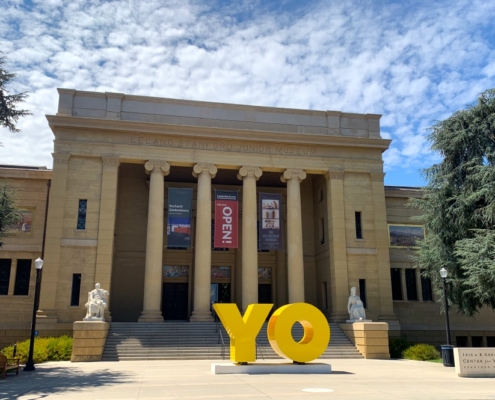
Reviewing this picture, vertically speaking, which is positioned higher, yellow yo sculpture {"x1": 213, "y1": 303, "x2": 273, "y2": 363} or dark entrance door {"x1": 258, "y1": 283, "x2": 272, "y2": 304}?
dark entrance door {"x1": 258, "y1": 283, "x2": 272, "y2": 304}

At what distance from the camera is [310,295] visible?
1497 inches

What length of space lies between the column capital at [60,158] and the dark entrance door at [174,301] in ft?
40.7

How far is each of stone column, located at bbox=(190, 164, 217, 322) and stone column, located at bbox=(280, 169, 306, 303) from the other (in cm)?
567

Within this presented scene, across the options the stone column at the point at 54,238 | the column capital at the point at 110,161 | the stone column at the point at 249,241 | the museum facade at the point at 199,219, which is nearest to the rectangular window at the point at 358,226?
the museum facade at the point at 199,219

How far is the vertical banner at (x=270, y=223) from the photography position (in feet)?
107

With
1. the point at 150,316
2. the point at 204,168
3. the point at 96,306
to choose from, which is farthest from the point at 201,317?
the point at 204,168

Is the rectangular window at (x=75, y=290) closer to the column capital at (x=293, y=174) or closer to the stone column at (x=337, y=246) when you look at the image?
the column capital at (x=293, y=174)

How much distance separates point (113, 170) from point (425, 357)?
73.9 feet

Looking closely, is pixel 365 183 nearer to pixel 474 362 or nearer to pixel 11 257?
pixel 474 362

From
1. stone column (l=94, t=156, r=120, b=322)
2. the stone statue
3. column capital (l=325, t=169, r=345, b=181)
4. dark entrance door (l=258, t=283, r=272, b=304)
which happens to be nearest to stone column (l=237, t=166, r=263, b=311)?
column capital (l=325, t=169, r=345, b=181)

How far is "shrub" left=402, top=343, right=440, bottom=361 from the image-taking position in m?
26.0

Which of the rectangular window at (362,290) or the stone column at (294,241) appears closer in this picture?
the stone column at (294,241)

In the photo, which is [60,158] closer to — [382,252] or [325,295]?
[325,295]

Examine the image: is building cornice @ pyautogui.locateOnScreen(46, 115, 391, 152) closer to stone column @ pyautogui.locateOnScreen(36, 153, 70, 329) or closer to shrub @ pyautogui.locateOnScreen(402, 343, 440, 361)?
stone column @ pyautogui.locateOnScreen(36, 153, 70, 329)
